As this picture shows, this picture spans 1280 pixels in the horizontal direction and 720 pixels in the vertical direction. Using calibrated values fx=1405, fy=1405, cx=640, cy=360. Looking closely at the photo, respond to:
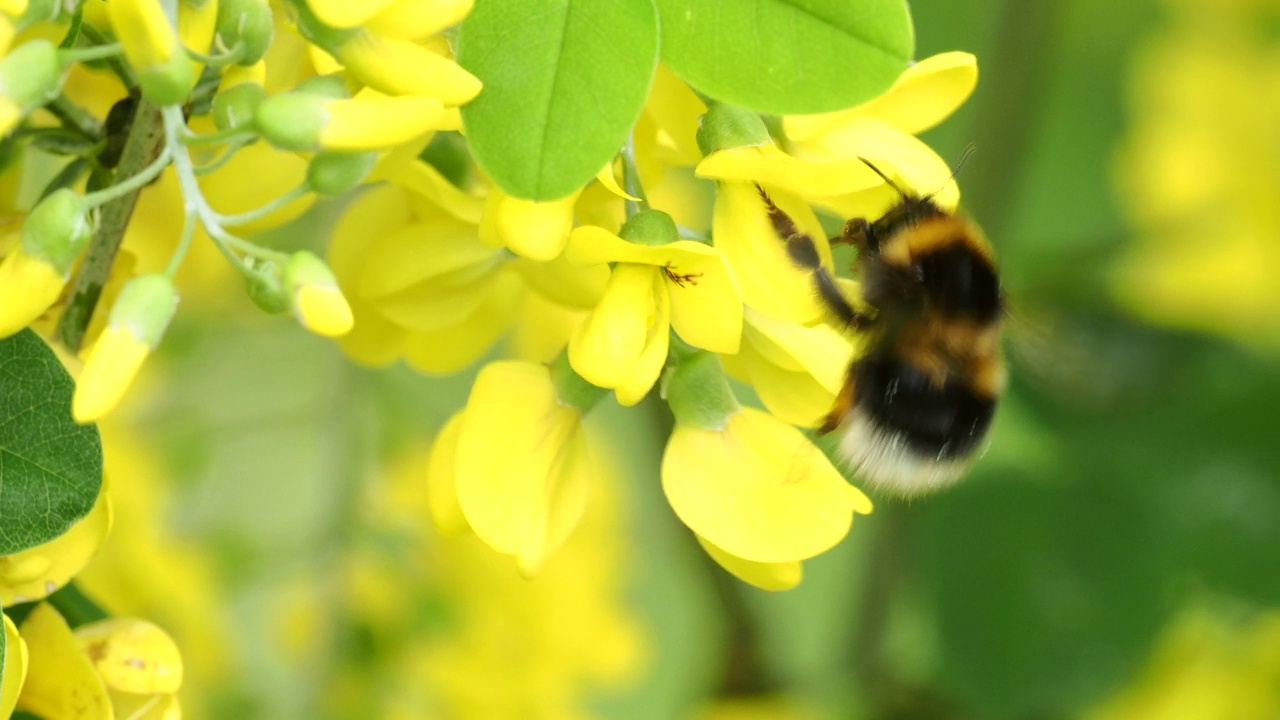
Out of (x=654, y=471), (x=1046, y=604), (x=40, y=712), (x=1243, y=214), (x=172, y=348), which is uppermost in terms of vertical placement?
(x=40, y=712)

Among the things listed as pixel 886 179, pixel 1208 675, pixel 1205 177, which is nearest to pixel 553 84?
pixel 886 179

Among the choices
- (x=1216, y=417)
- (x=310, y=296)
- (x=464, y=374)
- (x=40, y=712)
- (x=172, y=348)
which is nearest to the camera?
(x=310, y=296)

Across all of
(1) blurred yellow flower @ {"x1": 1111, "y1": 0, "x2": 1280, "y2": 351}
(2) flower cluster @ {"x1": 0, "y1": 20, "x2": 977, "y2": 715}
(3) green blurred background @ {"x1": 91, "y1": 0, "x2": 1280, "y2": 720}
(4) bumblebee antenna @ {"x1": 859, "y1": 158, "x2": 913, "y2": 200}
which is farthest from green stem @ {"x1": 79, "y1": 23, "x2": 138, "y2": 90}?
(1) blurred yellow flower @ {"x1": 1111, "y1": 0, "x2": 1280, "y2": 351}

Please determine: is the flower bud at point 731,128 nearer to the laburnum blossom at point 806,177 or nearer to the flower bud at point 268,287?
the laburnum blossom at point 806,177

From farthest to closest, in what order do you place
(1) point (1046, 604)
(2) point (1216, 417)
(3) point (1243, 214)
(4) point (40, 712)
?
1. (3) point (1243, 214)
2. (2) point (1216, 417)
3. (1) point (1046, 604)
4. (4) point (40, 712)

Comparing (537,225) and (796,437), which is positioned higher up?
(537,225)

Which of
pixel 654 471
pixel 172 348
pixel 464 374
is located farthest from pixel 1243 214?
pixel 172 348

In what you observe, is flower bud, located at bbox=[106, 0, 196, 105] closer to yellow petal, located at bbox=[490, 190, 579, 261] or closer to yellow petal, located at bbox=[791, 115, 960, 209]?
yellow petal, located at bbox=[490, 190, 579, 261]

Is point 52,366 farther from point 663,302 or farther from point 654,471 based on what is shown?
point 654,471
